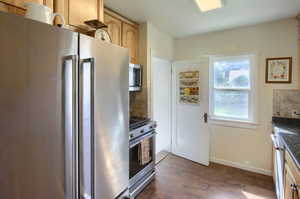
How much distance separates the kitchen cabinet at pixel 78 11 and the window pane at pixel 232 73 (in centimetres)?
230

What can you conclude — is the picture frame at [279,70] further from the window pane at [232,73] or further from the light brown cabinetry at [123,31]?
the light brown cabinetry at [123,31]

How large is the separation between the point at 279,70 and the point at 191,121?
62.6 inches

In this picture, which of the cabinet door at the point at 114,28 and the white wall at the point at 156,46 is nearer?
the cabinet door at the point at 114,28

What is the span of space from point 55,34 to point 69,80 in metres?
0.26

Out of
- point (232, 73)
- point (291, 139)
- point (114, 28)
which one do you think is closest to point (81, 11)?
point (114, 28)

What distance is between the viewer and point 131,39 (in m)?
2.64

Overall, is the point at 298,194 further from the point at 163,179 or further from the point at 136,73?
the point at 136,73

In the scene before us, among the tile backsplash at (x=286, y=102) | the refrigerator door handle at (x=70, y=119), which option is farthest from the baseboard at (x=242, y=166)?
the refrigerator door handle at (x=70, y=119)

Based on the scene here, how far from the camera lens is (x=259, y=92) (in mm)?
2766

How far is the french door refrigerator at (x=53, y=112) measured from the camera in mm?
789

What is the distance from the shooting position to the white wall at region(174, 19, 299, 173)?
2.56 m

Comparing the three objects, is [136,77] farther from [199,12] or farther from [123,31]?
[199,12]

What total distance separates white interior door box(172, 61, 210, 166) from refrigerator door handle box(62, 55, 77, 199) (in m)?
2.48

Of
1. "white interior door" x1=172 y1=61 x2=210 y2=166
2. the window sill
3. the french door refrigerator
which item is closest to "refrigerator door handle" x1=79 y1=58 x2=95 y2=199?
the french door refrigerator
